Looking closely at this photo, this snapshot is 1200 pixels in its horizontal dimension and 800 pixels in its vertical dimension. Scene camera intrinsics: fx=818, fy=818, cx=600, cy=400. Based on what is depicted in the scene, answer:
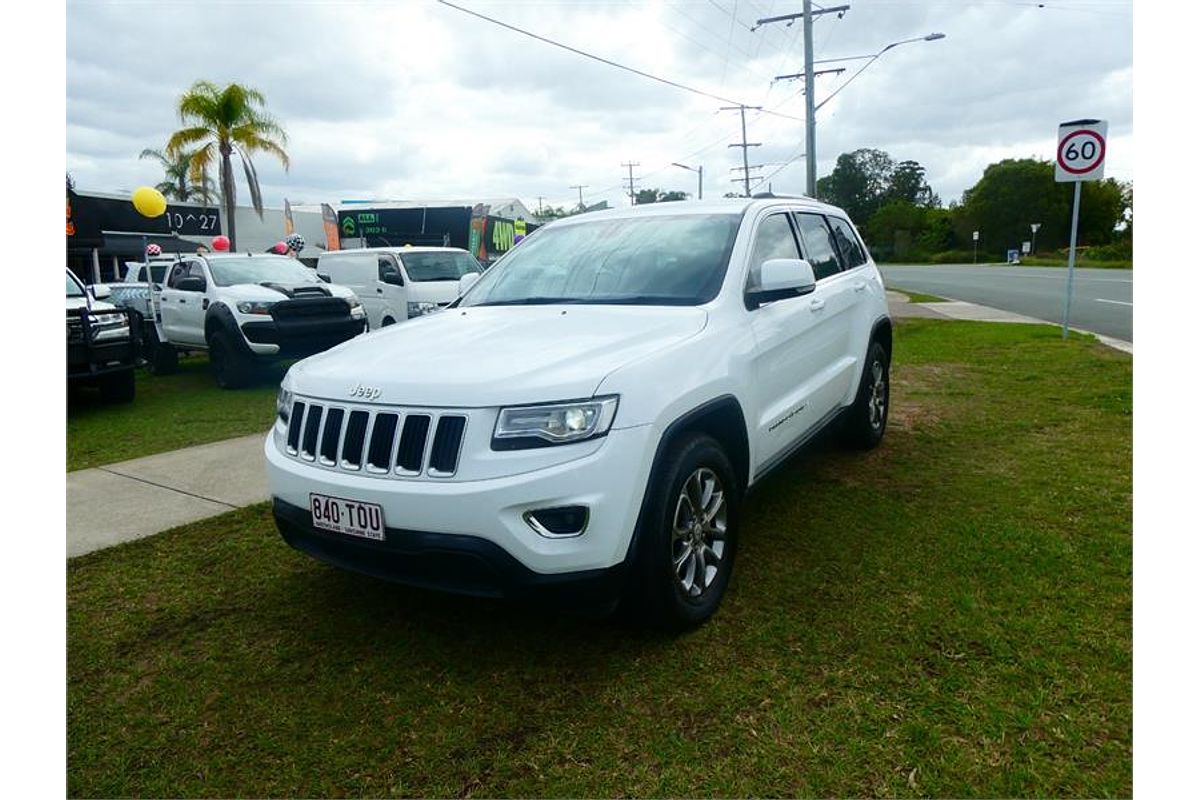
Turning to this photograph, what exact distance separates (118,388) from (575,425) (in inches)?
343

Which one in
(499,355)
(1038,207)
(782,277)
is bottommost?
(499,355)

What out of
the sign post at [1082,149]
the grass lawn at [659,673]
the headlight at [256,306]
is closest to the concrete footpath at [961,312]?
the sign post at [1082,149]

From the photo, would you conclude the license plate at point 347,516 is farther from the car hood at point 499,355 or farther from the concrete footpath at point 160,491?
the concrete footpath at point 160,491

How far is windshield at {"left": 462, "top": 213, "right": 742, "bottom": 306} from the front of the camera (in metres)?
3.85

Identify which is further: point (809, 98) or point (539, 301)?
point (809, 98)

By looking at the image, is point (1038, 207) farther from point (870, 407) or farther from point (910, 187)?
point (870, 407)

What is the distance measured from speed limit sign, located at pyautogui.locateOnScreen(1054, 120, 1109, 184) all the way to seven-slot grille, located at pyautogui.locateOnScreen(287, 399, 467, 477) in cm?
1100

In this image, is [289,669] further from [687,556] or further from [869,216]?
[869,216]

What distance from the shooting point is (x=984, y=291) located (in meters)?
24.9

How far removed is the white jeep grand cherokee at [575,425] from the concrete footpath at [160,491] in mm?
1971

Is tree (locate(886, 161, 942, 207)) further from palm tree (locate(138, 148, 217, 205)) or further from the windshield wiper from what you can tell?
the windshield wiper

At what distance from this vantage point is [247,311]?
10.0 metres

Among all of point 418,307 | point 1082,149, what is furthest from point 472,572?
point 1082,149

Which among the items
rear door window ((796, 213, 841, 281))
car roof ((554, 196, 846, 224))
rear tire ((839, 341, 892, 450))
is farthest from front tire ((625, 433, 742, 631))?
rear tire ((839, 341, 892, 450))
